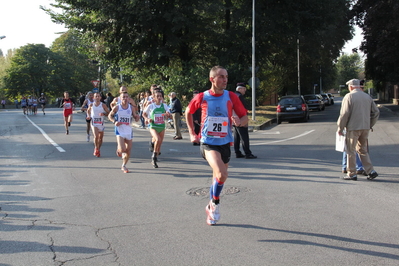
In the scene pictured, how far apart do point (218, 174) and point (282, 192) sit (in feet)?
7.29

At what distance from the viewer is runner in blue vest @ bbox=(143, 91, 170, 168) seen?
35.2ft

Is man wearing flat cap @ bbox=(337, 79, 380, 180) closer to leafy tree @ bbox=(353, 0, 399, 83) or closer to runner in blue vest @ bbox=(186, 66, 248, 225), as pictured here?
runner in blue vest @ bbox=(186, 66, 248, 225)

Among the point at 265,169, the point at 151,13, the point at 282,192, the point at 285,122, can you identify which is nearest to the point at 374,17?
the point at 285,122

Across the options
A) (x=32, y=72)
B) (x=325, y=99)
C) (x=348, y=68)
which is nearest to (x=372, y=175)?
(x=325, y=99)

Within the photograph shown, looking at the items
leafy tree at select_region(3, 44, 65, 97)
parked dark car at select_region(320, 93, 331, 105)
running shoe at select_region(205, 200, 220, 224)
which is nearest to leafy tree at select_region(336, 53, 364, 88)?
parked dark car at select_region(320, 93, 331, 105)

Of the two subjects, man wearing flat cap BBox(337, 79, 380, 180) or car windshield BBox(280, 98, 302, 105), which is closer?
man wearing flat cap BBox(337, 79, 380, 180)

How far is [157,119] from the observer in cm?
1079

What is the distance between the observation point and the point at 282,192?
7.57m

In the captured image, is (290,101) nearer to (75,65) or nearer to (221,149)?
(221,149)

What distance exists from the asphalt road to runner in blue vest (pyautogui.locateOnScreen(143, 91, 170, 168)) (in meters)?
0.45

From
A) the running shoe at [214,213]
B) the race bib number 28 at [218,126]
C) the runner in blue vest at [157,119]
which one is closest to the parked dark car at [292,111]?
the runner in blue vest at [157,119]

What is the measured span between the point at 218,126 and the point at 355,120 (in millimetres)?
3813

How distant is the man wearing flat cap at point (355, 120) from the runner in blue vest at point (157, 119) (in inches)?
162

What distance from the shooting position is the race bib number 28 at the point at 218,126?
228 inches
